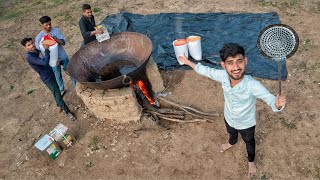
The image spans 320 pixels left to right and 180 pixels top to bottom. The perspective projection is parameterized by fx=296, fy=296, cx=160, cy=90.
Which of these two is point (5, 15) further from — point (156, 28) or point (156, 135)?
point (156, 135)

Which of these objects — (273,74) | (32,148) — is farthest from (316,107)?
(32,148)

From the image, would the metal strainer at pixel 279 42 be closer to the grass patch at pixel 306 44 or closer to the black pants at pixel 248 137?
the black pants at pixel 248 137

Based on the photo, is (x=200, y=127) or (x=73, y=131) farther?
(x=73, y=131)

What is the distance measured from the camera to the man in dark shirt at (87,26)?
6.08 m

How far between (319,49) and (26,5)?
9841 millimetres

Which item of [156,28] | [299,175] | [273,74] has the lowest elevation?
[299,175]

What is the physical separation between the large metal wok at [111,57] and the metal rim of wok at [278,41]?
2678 mm

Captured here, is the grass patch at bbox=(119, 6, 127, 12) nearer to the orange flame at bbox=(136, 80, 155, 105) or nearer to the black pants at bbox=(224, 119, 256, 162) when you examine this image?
the orange flame at bbox=(136, 80, 155, 105)

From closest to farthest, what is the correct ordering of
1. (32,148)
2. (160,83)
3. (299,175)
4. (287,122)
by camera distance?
(299,175) < (287,122) < (32,148) < (160,83)

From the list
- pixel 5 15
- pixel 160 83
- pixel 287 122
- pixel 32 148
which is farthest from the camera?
pixel 5 15

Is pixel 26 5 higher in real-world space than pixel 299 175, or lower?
higher

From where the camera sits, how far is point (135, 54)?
244 inches

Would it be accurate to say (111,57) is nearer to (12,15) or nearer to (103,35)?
(103,35)

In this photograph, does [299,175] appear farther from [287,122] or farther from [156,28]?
[156,28]
